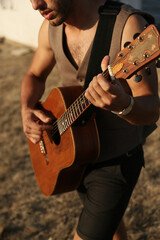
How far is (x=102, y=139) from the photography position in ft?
7.10

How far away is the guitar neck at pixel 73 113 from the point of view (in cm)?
191

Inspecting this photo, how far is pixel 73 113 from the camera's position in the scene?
2066 millimetres

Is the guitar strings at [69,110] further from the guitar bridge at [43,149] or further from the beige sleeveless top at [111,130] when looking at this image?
the guitar bridge at [43,149]

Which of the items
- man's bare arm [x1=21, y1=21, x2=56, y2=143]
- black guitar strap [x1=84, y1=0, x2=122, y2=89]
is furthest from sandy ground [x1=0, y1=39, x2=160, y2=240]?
black guitar strap [x1=84, y1=0, x2=122, y2=89]

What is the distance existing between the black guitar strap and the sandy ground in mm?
1789

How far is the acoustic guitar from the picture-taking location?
5.17 ft

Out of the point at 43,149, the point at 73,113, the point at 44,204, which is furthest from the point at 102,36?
the point at 44,204

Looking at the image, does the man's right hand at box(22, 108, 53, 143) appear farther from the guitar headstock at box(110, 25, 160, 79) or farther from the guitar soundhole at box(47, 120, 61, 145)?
the guitar headstock at box(110, 25, 160, 79)

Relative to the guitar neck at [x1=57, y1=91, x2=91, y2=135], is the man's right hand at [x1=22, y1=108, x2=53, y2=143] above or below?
below

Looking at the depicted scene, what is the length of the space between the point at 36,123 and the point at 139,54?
1226mm

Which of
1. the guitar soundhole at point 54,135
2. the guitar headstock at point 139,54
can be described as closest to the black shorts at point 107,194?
the guitar soundhole at point 54,135

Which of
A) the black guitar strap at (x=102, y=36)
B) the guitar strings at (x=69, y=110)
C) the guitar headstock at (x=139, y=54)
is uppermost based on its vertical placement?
the guitar headstock at (x=139, y=54)

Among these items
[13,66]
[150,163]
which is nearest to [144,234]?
[150,163]

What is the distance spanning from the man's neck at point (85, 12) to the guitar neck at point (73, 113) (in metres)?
0.50
